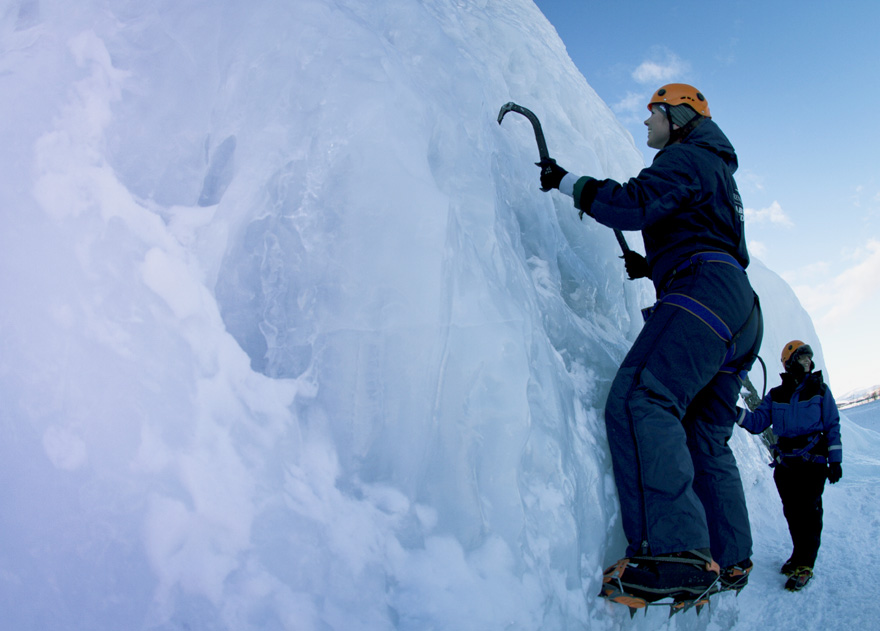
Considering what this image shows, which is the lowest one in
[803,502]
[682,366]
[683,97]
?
[803,502]

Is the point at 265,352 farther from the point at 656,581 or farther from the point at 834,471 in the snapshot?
the point at 834,471

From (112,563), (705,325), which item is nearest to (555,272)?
(705,325)

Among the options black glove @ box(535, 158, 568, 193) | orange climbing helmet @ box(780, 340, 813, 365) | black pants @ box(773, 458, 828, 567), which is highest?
orange climbing helmet @ box(780, 340, 813, 365)

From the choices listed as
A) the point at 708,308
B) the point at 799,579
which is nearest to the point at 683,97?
the point at 708,308

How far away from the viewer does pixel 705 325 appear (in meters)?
1.76

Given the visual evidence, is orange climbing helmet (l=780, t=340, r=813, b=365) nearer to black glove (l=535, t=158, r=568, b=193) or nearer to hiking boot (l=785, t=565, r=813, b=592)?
hiking boot (l=785, t=565, r=813, b=592)

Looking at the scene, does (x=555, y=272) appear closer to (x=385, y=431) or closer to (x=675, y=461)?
(x=675, y=461)

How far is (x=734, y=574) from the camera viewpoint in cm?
193

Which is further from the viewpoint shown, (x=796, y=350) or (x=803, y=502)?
(x=796, y=350)

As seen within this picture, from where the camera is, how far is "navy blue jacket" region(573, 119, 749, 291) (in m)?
1.84

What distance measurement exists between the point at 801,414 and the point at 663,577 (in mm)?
2015

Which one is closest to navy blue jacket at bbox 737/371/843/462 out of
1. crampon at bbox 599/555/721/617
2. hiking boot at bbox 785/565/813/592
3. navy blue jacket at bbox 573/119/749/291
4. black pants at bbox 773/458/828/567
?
black pants at bbox 773/458/828/567

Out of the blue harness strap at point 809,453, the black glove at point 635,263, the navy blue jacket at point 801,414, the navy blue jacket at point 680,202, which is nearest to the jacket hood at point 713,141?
the navy blue jacket at point 680,202

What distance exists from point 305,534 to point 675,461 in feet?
3.58
